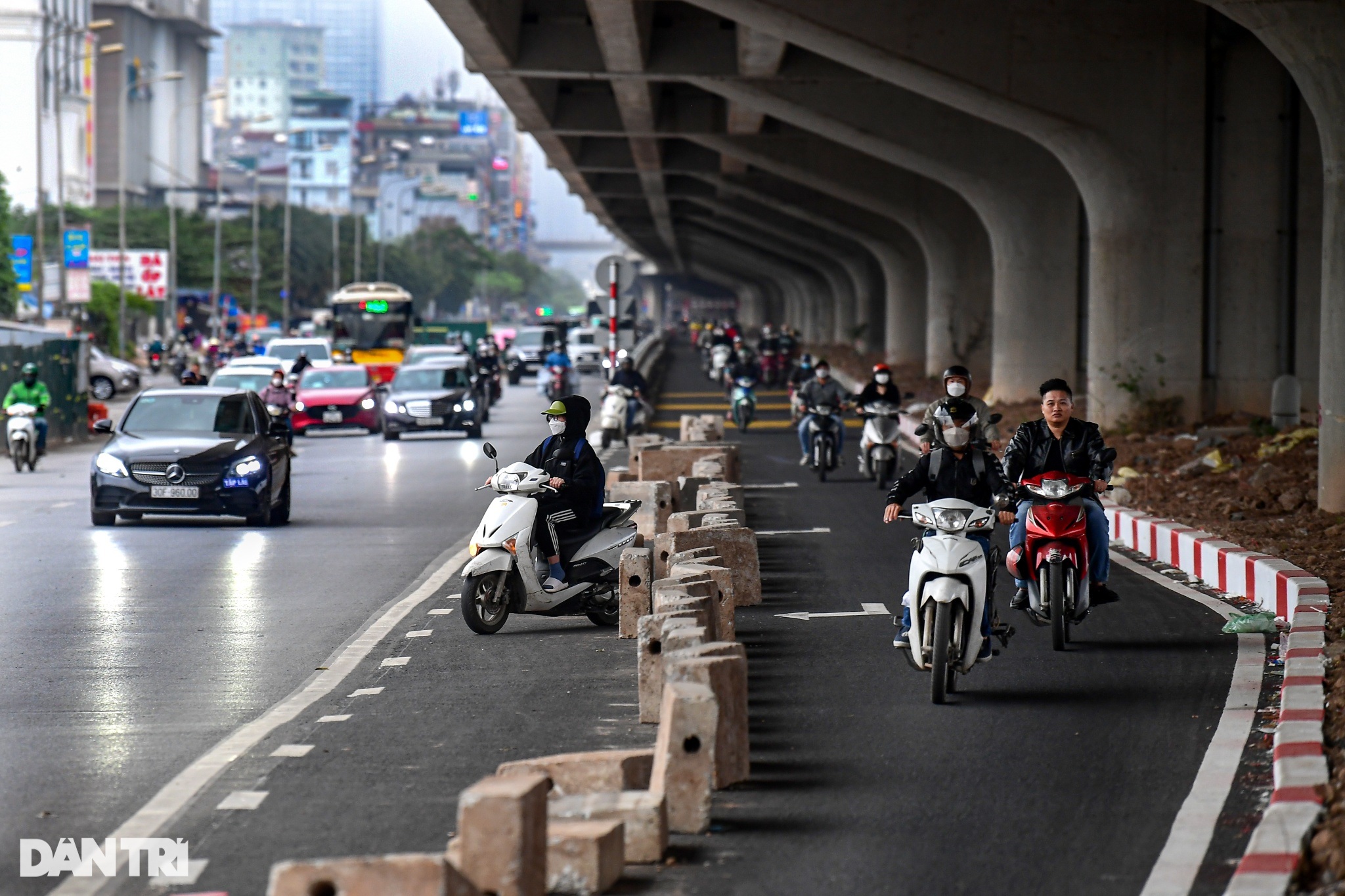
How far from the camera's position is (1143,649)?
1089 centimetres

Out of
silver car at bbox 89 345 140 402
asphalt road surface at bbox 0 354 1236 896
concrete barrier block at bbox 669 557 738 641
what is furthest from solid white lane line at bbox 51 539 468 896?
silver car at bbox 89 345 140 402

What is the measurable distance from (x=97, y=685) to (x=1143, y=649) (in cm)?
562

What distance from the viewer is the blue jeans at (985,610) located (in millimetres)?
9562

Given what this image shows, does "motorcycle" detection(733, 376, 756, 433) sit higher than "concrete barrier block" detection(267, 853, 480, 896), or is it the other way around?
"motorcycle" detection(733, 376, 756, 433)

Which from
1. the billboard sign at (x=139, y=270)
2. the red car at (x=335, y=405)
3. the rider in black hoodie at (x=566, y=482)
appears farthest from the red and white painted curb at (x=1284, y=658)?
the billboard sign at (x=139, y=270)

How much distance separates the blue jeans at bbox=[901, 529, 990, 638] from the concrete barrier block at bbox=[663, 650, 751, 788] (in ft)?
7.60

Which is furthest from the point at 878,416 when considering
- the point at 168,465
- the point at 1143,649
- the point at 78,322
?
the point at 78,322

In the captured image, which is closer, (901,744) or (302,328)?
(901,744)

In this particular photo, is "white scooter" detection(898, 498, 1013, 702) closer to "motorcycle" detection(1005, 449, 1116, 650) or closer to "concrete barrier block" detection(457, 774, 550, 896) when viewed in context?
"motorcycle" detection(1005, 449, 1116, 650)

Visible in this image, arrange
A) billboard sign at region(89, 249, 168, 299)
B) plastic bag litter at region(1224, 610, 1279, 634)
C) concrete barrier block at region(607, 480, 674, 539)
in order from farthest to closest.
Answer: billboard sign at region(89, 249, 168, 299) < concrete barrier block at region(607, 480, 674, 539) < plastic bag litter at region(1224, 610, 1279, 634)

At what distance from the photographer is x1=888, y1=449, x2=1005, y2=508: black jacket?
33.7ft

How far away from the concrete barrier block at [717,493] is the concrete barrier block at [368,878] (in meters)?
10.4

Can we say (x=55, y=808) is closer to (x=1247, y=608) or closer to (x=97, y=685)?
(x=97, y=685)

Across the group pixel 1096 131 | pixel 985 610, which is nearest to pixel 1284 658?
pixel 985 610
